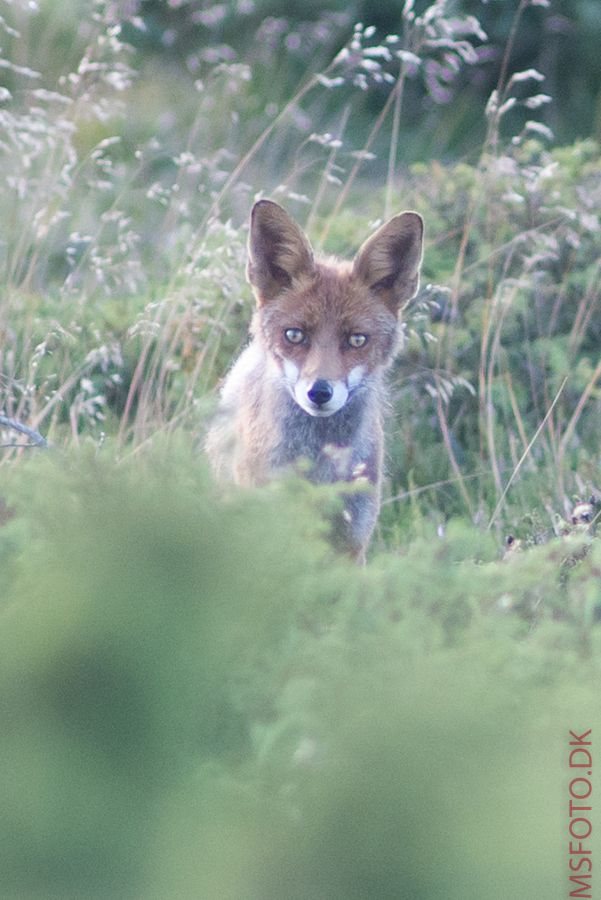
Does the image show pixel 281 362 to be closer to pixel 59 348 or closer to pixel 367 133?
pixel 59 348

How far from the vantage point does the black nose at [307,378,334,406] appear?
4582 millimetres

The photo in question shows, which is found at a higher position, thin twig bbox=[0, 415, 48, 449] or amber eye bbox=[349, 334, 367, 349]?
amber eye bbox=[349, 334, 367, 349]

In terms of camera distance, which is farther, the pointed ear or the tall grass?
the tall grass

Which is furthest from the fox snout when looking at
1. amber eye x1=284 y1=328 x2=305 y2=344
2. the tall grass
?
the tall grass

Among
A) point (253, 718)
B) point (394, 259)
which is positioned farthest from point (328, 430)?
point (253, 718)

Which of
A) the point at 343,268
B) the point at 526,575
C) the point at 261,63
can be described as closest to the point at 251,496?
the point at 526,575

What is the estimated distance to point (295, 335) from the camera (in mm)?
4809

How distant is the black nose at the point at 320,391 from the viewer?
458cm

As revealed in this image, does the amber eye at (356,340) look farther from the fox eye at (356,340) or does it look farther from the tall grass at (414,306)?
the tall grass at (414,306)

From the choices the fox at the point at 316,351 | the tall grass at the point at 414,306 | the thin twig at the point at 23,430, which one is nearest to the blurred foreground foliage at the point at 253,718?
the thin twig at the point at 23,430

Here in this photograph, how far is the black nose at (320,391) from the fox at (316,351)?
0.05 m

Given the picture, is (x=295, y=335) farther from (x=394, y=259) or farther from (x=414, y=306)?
A: (x=414, y=306)

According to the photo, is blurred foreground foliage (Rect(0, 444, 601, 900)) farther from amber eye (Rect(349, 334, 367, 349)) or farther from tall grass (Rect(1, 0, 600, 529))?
tall grass (Rect(1, 0, 600, 529))

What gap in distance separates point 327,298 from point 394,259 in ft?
0.98
